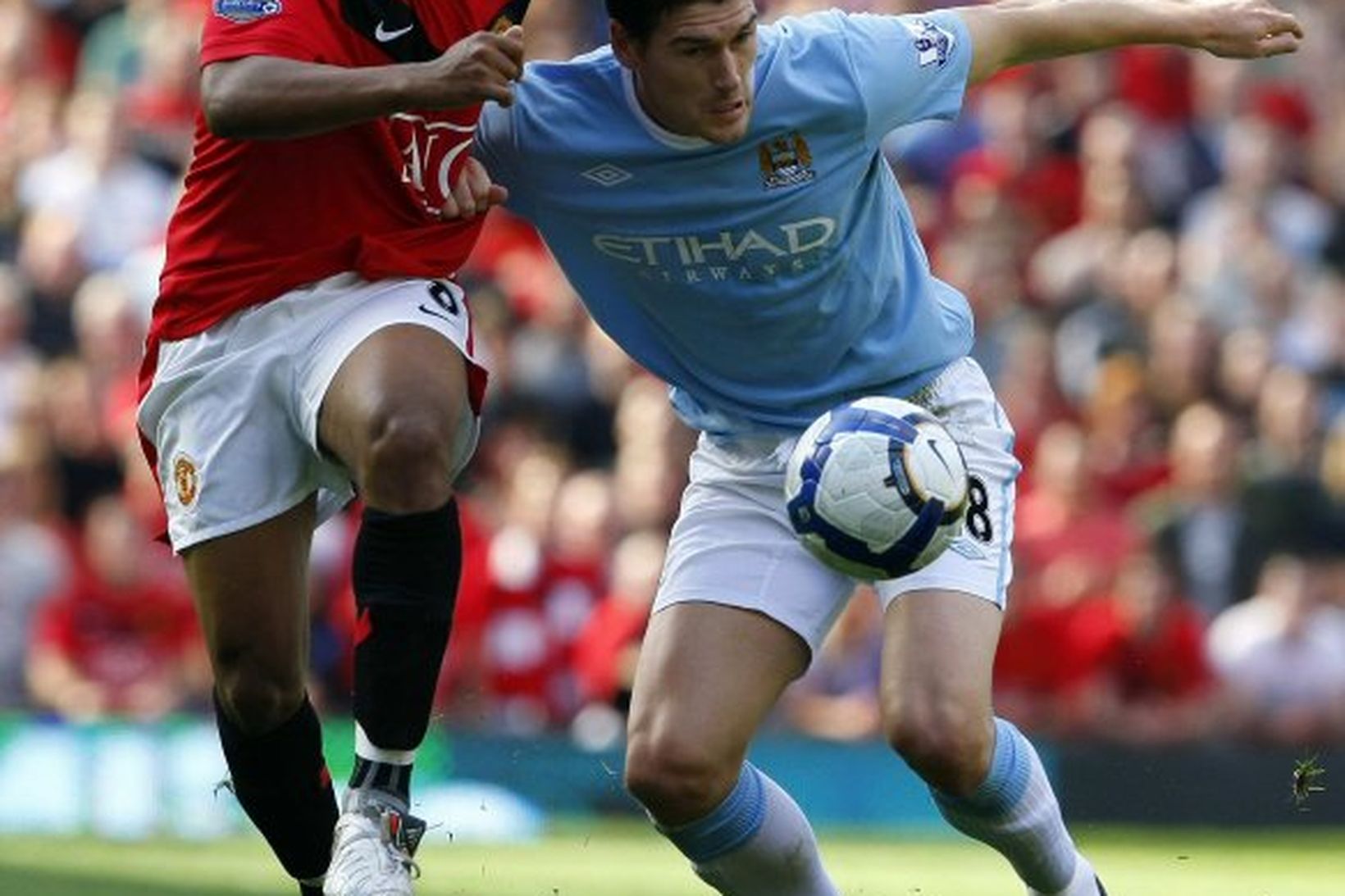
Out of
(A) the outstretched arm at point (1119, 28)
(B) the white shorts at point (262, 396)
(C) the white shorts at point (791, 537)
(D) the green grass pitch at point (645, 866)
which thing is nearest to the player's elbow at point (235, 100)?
(B) the white shorts at point (262, 396)

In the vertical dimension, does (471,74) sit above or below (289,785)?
→ above

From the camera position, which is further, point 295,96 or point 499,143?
point 499,143

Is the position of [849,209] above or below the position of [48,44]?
above

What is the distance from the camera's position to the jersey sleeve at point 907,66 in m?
7.61

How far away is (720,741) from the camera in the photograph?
7.42 metres

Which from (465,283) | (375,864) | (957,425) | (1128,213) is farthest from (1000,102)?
(375,864)

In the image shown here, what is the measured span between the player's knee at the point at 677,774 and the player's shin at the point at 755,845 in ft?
0.28

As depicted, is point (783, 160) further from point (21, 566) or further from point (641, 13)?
point (21, 566)

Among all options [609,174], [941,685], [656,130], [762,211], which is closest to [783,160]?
[762,211]

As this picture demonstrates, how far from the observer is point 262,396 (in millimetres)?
7418

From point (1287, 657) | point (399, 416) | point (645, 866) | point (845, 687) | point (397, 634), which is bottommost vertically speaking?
point (845, 687)

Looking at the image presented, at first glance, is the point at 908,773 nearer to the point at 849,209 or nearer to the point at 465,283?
the point at 465,283

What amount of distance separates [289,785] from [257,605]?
0.57 metres

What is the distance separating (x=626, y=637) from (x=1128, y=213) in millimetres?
3690
